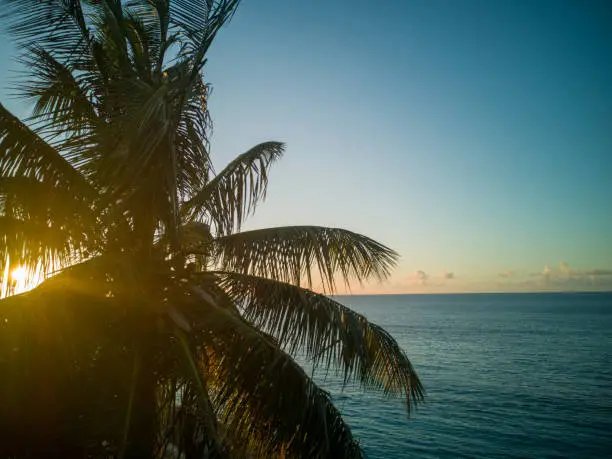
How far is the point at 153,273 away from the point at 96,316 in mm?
799

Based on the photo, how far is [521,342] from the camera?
6556 centimetres

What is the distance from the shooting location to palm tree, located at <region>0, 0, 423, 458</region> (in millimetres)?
4316

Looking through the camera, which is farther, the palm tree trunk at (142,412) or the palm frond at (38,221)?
the palm frond at (38,221)

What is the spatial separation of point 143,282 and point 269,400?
2.09m

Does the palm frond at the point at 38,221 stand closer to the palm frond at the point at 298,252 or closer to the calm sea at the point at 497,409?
the palm frond at the point at 298,252

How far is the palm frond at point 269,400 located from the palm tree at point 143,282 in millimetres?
22

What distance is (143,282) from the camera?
4.86 m

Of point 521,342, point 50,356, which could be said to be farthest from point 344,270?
point 521,342

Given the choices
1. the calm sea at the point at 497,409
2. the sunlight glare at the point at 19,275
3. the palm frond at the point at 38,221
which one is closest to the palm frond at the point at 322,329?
the palm frond at the point at 38,221

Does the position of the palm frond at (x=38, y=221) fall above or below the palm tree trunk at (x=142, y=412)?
above

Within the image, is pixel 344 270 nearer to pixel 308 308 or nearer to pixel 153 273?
pixel 308 308

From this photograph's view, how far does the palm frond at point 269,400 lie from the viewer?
4465 mm

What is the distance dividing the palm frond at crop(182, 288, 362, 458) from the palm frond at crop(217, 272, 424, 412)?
40 cm

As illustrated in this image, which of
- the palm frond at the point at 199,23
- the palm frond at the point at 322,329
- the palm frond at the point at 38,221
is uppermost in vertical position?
the palm frond at the point at 199,23
